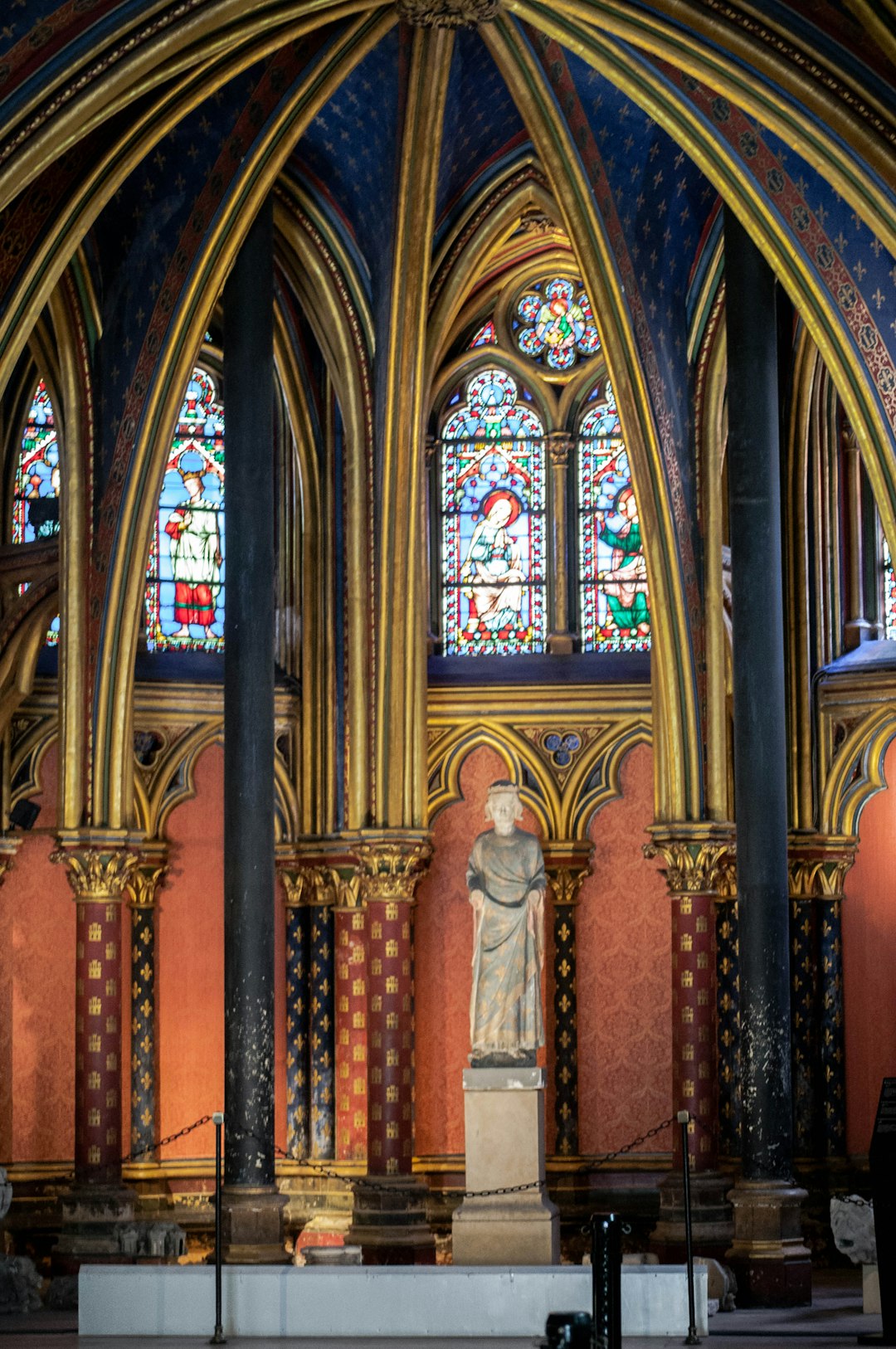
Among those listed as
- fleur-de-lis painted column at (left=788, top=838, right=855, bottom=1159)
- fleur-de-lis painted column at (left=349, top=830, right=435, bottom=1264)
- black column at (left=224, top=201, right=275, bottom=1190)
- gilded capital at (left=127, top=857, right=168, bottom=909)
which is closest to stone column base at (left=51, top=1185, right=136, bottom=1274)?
black column at (left=224, top=201, right=275, bottom=1190)

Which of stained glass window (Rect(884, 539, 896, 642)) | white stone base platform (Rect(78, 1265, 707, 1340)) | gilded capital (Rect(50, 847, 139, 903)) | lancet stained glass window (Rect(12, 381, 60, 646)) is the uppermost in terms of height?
lancet stained glass window (Rect(12, 381, 60, 646))

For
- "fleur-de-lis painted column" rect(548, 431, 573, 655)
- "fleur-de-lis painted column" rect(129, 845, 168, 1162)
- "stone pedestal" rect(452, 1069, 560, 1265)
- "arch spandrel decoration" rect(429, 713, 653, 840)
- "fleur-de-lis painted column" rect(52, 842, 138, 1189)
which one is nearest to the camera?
"stone pedestal" rect(452, 1069, 560, 1265)

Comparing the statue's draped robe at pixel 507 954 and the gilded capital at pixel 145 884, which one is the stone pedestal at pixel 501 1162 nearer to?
the statue's draped robe at pixel 507 954

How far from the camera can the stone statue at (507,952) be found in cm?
1789

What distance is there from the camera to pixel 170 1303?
1717 centimetres

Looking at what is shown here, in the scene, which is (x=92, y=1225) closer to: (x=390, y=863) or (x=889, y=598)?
(x=390, y=863)

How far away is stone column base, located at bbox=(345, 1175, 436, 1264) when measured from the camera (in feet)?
71.8

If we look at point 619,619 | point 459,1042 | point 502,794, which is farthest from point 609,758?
point 502,794

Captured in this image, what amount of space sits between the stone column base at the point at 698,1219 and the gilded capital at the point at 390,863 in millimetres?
3456

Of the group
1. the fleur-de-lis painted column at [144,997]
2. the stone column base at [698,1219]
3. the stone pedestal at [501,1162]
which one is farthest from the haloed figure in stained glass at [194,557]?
the stone pedestal at [501,1162]

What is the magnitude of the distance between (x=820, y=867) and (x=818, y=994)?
3.80 ft

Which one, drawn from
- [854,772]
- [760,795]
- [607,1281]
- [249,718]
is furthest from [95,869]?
[607,1281]

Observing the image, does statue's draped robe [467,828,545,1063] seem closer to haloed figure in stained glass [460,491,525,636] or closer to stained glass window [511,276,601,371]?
haloed figure in stained glass [460,491,525,636]

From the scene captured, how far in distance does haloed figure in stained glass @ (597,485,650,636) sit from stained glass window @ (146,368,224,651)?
3.75 m
